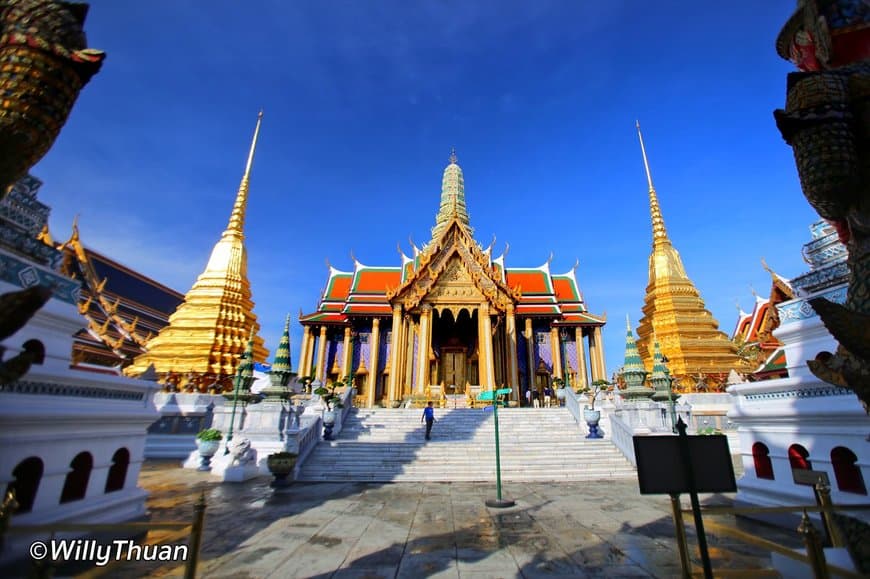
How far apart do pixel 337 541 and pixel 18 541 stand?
3.11 metres

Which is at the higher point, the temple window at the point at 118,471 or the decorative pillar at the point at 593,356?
the decorative pillar at the point at 593,356

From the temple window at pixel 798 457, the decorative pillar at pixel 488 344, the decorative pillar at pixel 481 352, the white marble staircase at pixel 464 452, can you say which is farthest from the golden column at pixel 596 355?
the temple window at pixel 798 457

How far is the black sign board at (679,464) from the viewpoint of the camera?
2.63 metres

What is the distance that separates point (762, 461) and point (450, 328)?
59.1 ft

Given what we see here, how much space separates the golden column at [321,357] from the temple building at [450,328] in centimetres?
6

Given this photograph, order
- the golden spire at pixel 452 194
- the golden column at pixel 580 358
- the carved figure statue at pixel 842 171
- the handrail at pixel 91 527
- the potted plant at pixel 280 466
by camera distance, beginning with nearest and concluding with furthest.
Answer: the handrail at pixel 91 527
the carved figure statue at pixel 842 171
the potted plant at pixel 280 466
the golden column at pixel 580 358
the golden spire at pixel 452 194

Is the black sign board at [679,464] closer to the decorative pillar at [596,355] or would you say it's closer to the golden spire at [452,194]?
the decorative pillar at [596,355]

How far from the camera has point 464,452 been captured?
11188 mm

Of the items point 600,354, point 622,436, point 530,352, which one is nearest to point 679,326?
point 600,354

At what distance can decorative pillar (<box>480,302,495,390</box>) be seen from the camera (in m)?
18.9

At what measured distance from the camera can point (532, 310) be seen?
24953 millimetres

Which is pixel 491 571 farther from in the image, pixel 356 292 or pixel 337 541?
pixel 356 292

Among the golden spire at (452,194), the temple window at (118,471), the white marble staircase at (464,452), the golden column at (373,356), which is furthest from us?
the golden spire at (452,194)

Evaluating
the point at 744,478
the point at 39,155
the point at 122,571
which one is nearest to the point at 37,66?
the point at 39,155
